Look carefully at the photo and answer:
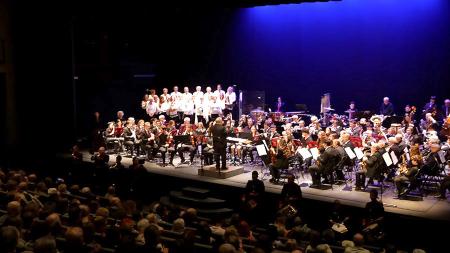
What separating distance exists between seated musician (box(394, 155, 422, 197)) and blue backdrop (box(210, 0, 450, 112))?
8604 mm

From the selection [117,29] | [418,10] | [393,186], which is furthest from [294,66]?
[393,186]

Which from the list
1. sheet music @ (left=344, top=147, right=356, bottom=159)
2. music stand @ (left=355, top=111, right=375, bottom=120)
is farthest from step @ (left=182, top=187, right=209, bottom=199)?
music stand @ (left=355, top=111, right=375, bottom=120)

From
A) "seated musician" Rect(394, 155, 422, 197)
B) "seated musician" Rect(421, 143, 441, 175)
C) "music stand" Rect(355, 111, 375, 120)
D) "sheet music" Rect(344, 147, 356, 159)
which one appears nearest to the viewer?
"seated musician" Rect(394, 155, 422, 197)

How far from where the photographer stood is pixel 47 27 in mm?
20047

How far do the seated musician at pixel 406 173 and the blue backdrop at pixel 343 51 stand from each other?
339 inches

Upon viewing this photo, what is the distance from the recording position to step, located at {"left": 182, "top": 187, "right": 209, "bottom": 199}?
14.5m

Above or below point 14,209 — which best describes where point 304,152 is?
above

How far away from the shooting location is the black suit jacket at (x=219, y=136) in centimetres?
1553

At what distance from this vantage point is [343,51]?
2262 cm

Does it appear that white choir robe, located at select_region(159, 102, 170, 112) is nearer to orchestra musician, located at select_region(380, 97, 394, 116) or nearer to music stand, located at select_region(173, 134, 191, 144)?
music stand, located at select_region(173, 134, 191, 144)

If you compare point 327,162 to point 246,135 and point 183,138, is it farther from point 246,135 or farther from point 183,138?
point 183,138

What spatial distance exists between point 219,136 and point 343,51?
31.2ft

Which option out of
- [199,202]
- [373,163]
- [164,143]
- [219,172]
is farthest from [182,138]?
[373,163]

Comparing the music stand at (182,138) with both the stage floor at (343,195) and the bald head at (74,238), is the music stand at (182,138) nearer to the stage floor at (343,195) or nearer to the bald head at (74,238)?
the stage floor at (343,195)
